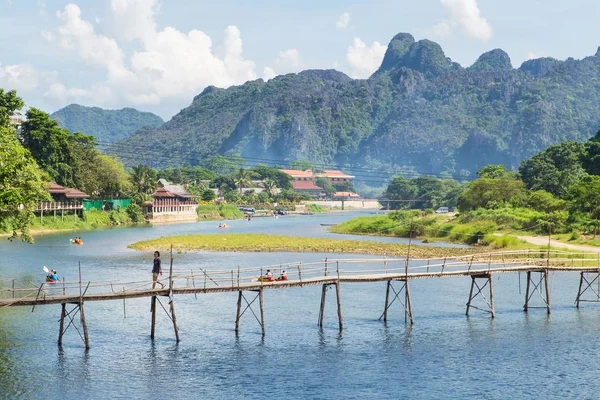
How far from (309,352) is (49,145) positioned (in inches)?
4263

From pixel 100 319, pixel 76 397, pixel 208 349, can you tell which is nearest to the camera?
pixel 76 397

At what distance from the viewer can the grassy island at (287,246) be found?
100375 mm

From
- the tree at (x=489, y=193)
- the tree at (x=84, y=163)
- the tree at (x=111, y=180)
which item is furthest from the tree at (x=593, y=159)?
the tree at (x=84, y=163)

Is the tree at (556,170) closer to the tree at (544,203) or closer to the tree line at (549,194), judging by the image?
the tree line at (549,194)

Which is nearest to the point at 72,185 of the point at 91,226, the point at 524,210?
the point at 91,226

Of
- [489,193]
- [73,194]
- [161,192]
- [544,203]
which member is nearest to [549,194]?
[544,203]

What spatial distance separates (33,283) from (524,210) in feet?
259

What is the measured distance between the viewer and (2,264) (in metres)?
85.4

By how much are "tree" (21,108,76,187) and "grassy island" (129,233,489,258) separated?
139ft

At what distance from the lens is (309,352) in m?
47.2

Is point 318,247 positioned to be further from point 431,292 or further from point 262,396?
point 262,396

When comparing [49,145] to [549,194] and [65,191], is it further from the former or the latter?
[549,194]

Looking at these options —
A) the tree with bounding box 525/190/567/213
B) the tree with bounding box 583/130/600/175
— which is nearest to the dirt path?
the tree with bounding box 525/190/567/213

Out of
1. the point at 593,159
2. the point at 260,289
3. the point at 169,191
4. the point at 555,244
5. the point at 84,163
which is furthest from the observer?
the point at 169,191
